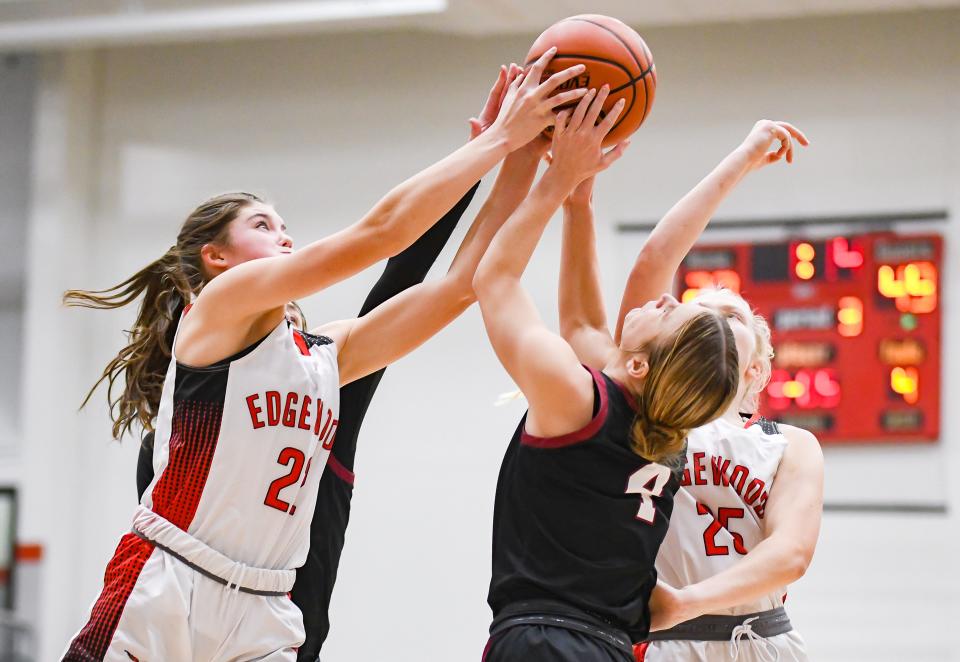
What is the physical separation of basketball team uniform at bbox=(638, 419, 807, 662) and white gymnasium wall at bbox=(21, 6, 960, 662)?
11.2ft

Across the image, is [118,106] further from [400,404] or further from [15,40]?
[400,404]

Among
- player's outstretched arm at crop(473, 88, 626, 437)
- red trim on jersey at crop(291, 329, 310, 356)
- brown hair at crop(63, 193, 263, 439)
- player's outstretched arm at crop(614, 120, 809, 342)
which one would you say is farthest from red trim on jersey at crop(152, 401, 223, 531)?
player's outstretched arm at crop(614, 120, 809, 342)

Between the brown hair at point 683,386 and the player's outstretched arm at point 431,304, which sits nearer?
the brown hair at point 683,386

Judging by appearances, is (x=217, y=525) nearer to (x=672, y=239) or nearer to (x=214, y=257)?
(x=214, y=257)

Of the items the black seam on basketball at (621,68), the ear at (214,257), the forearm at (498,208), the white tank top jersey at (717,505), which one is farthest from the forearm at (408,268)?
the white tank top jersey at (717,505)

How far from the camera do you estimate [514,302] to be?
7.27 ft

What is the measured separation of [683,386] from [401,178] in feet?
16.5

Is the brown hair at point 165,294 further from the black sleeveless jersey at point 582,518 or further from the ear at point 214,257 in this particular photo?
the black sleeveless jersey at point 582,518

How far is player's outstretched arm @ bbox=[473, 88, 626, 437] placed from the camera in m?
2.09

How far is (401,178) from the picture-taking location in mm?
6934

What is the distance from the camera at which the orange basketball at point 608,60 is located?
2432 mm

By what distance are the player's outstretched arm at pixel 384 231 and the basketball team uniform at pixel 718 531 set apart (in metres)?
0.94

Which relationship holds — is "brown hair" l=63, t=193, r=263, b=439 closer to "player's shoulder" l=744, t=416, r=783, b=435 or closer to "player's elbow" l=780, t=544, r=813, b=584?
"player's shoulder" l=744, t=416, r=783, b=435

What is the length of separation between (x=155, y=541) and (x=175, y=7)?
496 cm
